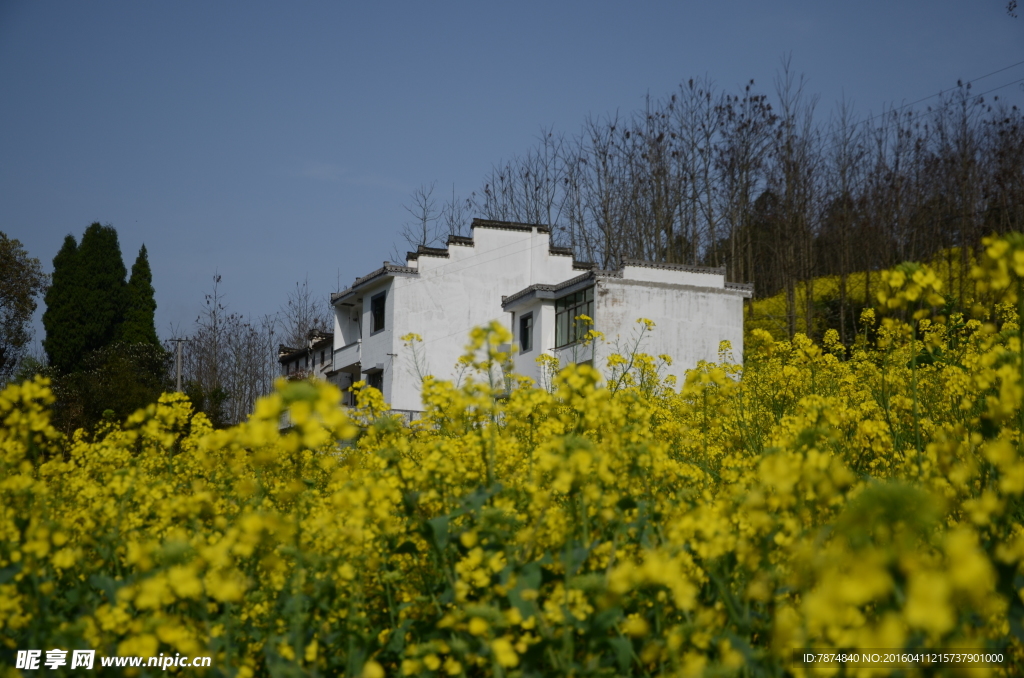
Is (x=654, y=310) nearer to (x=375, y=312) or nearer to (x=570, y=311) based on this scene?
(x=570, y=311)

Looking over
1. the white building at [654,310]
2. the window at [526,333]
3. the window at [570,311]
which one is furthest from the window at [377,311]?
the window at [570,311]

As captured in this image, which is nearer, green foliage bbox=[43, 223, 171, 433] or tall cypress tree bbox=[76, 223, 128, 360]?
green foliage bbox=[43, 223, 171, 433]

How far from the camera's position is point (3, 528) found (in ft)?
10.4

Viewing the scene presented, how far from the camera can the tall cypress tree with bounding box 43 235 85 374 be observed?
141 ft

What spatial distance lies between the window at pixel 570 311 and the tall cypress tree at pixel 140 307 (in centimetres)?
2584

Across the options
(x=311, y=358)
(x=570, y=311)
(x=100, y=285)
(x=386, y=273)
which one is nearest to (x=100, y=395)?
(x=386, y=273)

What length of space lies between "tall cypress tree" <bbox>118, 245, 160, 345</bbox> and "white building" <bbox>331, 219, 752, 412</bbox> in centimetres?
1388

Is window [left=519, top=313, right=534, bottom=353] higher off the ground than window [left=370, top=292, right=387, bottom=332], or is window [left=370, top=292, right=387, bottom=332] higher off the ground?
window [left=370, top=292, right=387, bottom=332]

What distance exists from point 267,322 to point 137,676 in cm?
5251

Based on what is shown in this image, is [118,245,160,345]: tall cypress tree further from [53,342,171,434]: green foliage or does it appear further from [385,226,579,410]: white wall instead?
[385,226,579,410]: white wall

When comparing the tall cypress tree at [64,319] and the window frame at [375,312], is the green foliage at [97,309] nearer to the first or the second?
the tall cypress tree at [64,319]

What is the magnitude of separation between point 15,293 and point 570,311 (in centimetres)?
3232

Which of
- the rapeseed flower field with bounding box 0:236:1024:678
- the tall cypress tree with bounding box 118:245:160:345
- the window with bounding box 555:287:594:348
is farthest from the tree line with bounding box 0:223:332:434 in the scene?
the rapeseed flower field with bounding box 0:236:1024:678

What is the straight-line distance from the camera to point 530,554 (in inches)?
136
